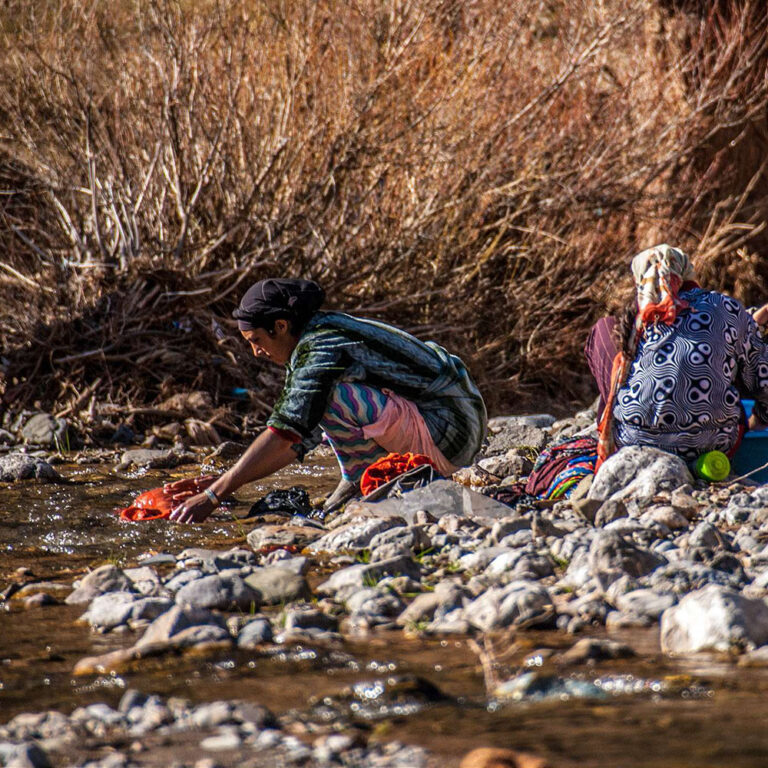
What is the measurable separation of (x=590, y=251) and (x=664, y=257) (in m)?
5.34

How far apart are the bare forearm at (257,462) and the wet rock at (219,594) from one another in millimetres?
1139

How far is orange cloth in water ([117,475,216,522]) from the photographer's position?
16.4ft

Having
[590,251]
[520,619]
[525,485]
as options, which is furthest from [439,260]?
[520,619]

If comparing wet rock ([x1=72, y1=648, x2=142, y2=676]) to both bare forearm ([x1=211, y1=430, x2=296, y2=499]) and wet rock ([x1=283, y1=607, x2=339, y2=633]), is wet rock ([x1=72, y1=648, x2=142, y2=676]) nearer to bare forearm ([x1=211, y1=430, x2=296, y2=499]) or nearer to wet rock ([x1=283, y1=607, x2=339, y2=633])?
wet rock ([x1=283, y1=607, x2=339, y2=633])

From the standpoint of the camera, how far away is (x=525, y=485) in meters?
5.39

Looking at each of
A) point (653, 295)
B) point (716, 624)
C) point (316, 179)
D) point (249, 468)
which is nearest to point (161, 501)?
point (249, 468)

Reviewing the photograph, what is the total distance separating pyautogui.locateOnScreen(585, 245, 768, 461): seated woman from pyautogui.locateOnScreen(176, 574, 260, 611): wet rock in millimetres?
2098

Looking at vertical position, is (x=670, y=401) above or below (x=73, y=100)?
below

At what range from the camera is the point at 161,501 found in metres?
5.04

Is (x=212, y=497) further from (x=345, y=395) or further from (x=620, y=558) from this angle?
(x=620, y=558)

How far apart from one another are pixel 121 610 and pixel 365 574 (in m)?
0.75

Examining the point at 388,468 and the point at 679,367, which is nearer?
the point at 679,367

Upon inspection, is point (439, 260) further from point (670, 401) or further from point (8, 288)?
point (670, 401)

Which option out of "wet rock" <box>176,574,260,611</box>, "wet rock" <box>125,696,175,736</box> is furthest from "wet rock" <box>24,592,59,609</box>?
Result: "wet rock" <box>125,696,175,736</box>
